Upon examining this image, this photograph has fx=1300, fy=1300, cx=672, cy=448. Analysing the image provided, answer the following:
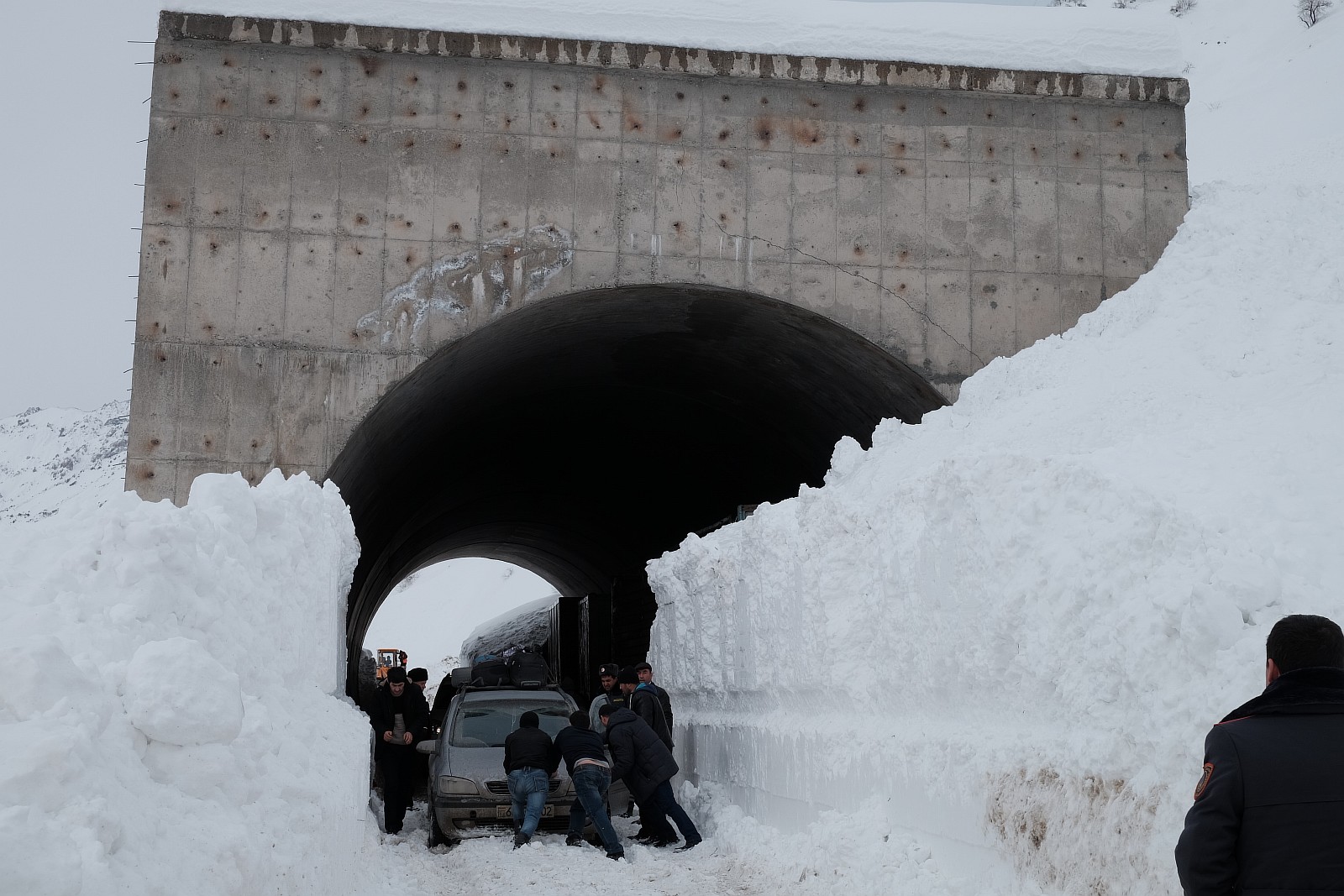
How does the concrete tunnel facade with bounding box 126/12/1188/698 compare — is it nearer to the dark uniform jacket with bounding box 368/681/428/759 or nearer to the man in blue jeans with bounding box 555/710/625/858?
the dark uniform jacket with bounding box 368/681/428/759

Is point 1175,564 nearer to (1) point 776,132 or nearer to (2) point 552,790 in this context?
(2) point 552,790

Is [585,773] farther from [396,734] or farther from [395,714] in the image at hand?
[395,714]

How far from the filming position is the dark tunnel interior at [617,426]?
47.2ft

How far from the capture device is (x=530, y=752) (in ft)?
35.5

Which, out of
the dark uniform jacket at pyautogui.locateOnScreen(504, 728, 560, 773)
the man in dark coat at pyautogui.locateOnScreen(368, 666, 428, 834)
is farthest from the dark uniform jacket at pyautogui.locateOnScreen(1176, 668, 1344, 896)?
the man in dark coat at pyautogui.locateOnScreen(368, 666, 428, 834)

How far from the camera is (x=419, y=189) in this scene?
1348 cm

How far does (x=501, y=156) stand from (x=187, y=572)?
8678 millimetres

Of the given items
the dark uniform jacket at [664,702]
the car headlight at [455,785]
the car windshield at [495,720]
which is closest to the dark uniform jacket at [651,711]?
the dark uniform jacket at [664,702]

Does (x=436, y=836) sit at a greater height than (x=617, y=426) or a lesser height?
lesser

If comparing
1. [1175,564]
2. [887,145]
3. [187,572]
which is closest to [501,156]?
[887,145]

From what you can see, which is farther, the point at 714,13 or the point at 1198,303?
the point at 714,13

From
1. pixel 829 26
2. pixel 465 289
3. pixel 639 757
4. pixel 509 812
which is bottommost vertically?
pixel 509 812

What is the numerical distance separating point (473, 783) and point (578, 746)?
1.41 metres

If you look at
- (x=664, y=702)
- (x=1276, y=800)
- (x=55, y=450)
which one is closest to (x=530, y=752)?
(x=664, y=702)
